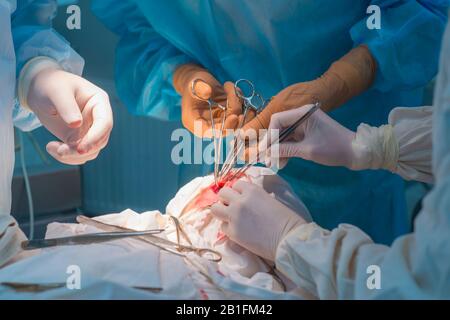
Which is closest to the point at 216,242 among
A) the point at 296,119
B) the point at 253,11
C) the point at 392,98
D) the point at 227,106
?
the point at 296,119

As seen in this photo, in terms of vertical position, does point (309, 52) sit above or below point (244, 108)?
above

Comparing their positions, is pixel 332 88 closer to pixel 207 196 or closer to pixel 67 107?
pixel 207 196

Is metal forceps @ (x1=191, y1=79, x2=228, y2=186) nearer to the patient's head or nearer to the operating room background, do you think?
the patient's head

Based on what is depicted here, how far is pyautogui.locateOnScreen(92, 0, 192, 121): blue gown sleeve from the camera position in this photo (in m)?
1.85

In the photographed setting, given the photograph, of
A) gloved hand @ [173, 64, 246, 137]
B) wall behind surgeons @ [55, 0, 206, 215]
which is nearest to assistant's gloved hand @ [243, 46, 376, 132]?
gloved hand @ [173, 64, 246, 137]

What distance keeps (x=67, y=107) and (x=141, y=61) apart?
64cm

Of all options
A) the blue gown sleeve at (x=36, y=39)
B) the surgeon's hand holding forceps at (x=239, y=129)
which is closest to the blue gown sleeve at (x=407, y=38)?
the surgeon's hand holding forceps at (x=239, y=129)

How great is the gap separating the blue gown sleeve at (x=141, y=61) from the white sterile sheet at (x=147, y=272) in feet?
2.48

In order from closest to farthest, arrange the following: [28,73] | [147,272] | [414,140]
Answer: [147,272] < [414,140] < [28,73]

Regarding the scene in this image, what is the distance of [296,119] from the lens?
1.23 metres

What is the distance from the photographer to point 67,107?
4.29ft

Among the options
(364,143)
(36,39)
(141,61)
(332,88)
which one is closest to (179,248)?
(364,143)

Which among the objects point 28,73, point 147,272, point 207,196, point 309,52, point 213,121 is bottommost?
point 147,272

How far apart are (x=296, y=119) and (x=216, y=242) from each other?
325 millimetres
